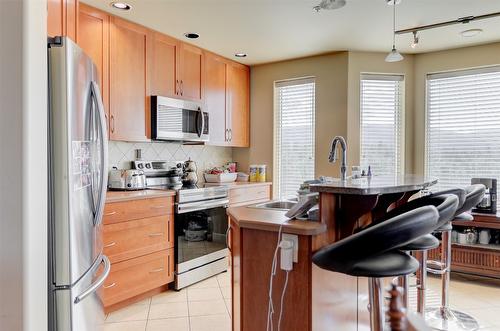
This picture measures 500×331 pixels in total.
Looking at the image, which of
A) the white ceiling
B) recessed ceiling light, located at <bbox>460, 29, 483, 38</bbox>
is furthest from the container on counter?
recessed ceiling light, located at <bbox>460, 29, 483, 38</bbox>

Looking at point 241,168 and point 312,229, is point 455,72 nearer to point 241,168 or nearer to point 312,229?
point 241,168

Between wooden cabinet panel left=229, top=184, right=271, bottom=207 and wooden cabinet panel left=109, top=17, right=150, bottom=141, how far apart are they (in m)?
1.20

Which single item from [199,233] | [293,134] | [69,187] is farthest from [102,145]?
[293,134]

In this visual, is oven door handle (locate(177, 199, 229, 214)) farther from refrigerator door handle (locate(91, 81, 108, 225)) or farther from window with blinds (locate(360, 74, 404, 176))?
window with blinds (locate(360, 74, 404, 176))

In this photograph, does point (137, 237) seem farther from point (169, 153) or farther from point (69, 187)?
point (69, 187)

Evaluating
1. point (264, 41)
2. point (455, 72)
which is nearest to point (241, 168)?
Result: point (264, 41)

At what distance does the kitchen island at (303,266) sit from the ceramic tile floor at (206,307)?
2.58 ft

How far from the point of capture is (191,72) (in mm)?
3861

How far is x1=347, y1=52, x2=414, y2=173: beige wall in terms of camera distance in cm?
408

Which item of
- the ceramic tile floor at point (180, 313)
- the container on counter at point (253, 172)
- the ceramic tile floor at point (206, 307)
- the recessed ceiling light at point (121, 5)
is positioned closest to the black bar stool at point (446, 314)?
the ceramic tile floor at point (206, 307)

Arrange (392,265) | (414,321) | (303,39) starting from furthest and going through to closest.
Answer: (303,39) < (392,265) < (414,321)

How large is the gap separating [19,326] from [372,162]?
380 centimetres

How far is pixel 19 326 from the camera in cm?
119

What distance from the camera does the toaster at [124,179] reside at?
10.4 ft
